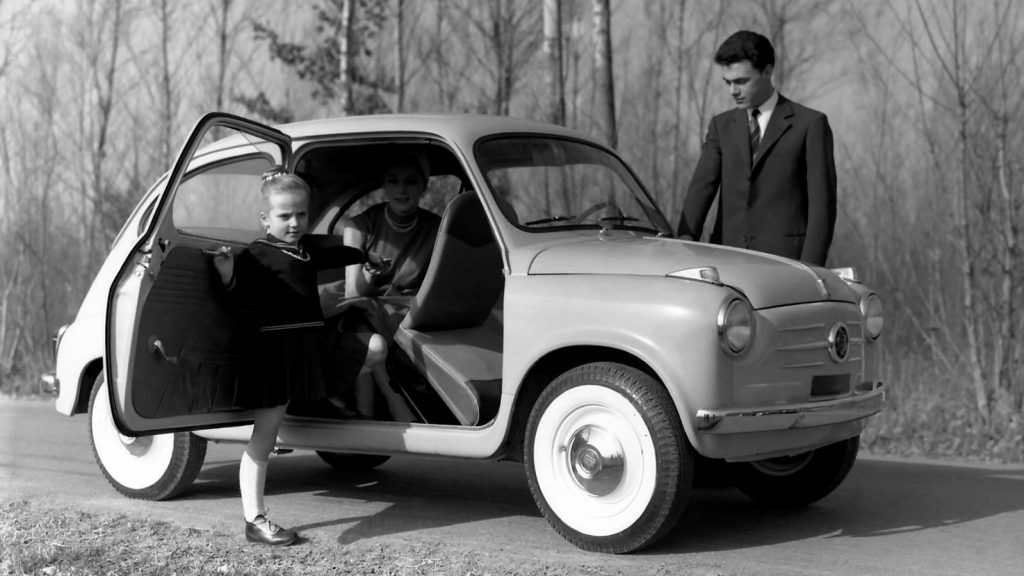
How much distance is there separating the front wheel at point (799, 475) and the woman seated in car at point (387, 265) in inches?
75.4

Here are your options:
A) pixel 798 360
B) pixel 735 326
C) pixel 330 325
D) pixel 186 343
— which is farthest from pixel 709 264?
pixel 186 343

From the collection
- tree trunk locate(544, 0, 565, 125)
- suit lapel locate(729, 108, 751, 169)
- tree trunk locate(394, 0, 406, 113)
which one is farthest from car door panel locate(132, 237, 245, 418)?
tree trunk locate(394, 0, 406, 113)

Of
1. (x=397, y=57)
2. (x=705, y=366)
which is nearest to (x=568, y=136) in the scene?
(x=705, y=366)

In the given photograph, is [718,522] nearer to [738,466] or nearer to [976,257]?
[738,466]

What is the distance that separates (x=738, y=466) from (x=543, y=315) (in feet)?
5.58

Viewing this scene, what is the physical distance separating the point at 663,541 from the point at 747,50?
2.70 meters

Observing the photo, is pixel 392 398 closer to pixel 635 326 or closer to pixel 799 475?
pixel 635 326

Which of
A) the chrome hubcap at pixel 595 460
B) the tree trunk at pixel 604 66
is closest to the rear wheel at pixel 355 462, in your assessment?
the chrome hubcap at pixel 595 460

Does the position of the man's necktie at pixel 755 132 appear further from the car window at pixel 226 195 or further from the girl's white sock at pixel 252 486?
the girl's white sock at pixel 252 486

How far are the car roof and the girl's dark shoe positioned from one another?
2128mm

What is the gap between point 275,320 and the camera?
17.4 feet

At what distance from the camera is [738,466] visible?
604 centimetres

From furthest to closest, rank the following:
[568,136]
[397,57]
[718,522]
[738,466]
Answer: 1. [397,57]
2. [568,136]
3. [738,466]
4. [718,522]

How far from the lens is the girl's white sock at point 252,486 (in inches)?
204
